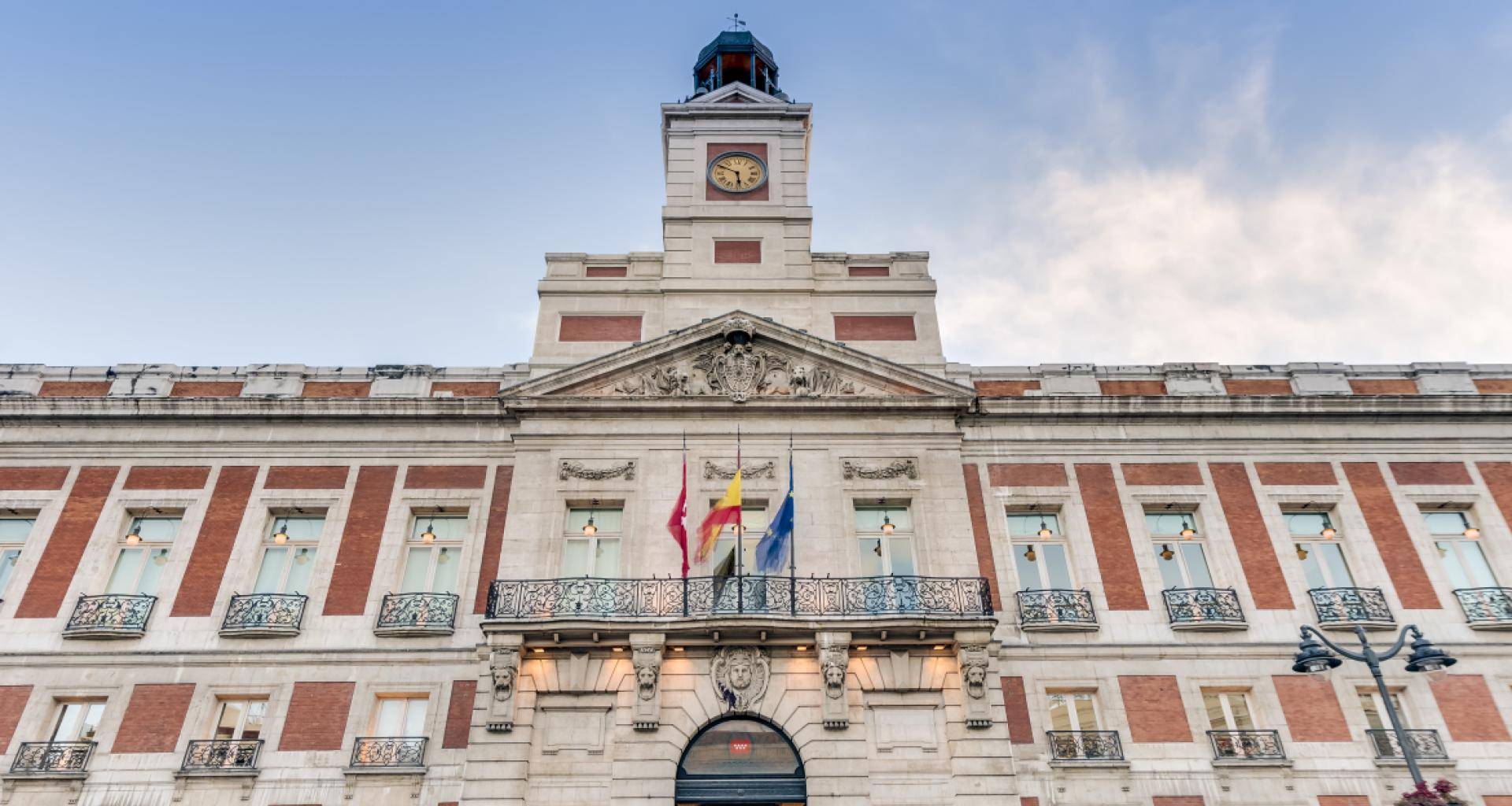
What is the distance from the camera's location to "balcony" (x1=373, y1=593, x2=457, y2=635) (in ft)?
56.5

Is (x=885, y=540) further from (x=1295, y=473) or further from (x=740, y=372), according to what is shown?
(x=1295, y=473)

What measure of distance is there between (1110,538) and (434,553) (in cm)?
1373

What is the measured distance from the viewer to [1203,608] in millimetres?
17844

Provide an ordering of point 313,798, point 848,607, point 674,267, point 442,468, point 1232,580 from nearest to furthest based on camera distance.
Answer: point 313,798 → point 848,607 → point 1232,580 → point 442,468 → point 674,267

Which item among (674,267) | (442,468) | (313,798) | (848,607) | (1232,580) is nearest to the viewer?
(313,798)

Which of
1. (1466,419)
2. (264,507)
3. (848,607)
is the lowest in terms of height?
(848,607)

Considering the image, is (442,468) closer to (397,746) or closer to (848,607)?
(397,746)

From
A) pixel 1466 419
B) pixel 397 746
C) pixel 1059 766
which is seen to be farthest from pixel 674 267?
pixel 1466 419

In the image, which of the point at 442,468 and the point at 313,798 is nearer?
the point at 313,798

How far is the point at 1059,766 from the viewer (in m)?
16.2

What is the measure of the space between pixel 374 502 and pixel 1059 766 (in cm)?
1422

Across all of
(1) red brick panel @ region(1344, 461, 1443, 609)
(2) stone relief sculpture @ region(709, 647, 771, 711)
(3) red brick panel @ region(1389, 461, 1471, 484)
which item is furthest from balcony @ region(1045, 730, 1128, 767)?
(3) red brick panel @ region(1389, 461, 1471, 484)

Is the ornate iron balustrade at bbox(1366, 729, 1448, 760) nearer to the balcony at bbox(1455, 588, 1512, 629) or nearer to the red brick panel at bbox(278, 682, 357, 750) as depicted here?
the balcony at bbox(1455, 588, 1512, 629)

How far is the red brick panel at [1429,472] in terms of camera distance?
→ 19500mm
